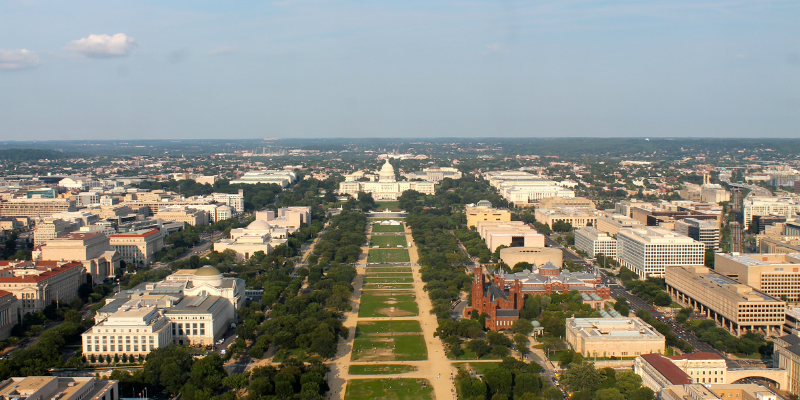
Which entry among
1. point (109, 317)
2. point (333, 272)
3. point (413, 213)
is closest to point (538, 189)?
point (413, 213)

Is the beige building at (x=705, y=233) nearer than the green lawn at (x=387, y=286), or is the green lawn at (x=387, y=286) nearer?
the green lawn at (x=387, y=286)

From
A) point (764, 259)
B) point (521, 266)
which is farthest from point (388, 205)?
point (764, 259)

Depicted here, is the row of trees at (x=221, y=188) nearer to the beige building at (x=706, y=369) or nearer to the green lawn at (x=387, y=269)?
the green lawn at (x=387, y=269)

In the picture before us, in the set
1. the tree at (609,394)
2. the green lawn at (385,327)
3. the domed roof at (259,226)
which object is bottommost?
the green lawn at (385,327)

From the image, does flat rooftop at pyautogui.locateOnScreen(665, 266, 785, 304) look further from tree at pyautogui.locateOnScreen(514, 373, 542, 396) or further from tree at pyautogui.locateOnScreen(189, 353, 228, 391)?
tree at pyautogui.locateOnScreen(189, 353, 228, 391)

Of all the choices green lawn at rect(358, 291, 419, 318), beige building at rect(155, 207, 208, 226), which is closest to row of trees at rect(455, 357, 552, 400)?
green lawn at rect(358, 291, 419, 318)

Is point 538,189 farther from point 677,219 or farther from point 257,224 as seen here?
point 257,224

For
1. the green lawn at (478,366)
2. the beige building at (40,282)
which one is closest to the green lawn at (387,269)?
the beige building at (40,282)
